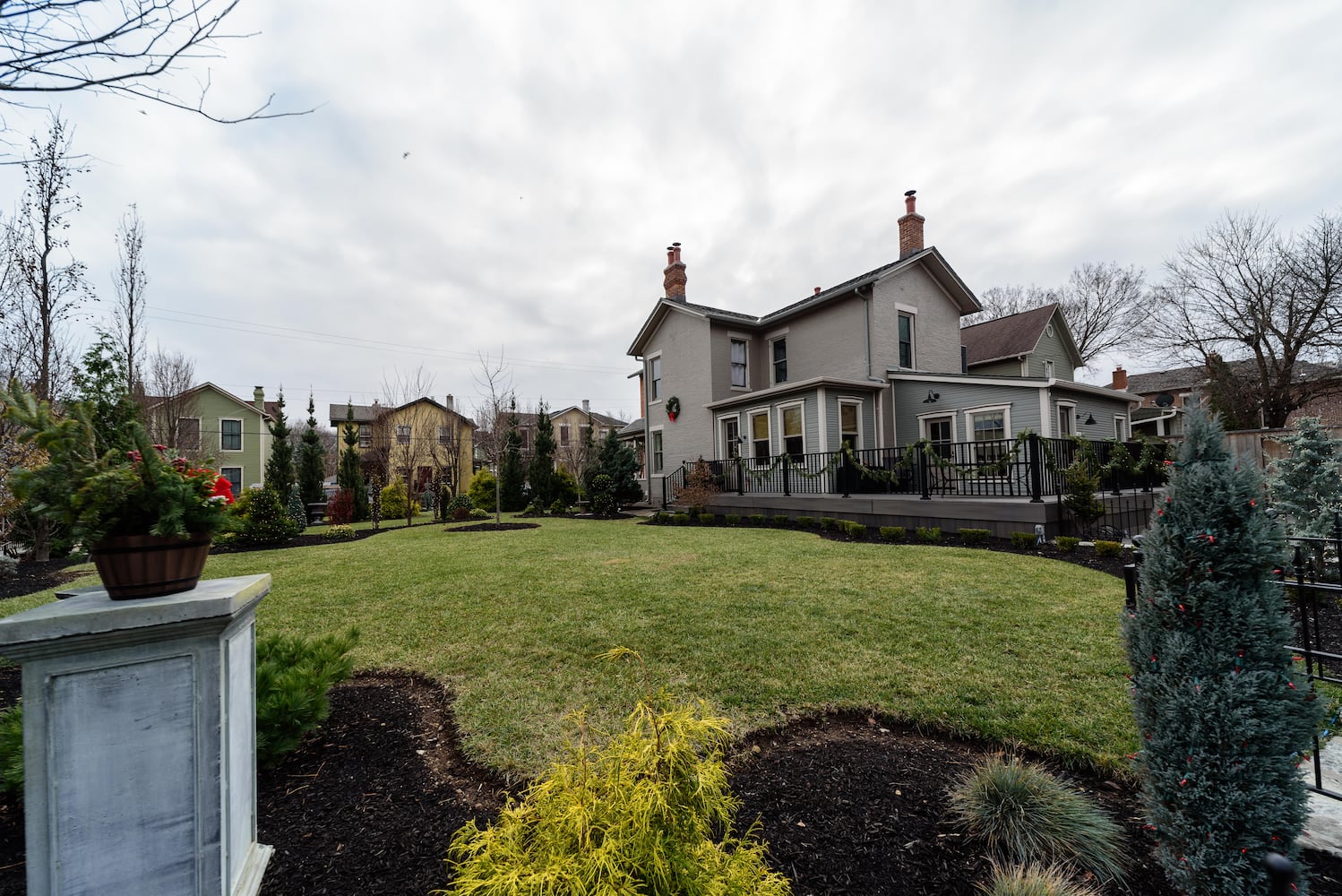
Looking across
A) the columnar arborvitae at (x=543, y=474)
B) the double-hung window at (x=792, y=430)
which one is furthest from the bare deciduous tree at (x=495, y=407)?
the double-hung window at (x=792, y=430)

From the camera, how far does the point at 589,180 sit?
10.1 metres

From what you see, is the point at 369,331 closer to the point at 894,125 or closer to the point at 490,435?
the point at 490,435

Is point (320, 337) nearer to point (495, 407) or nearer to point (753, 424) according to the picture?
point (495, 407)

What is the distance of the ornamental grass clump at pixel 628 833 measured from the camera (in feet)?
3.65

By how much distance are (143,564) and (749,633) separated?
392 centimetres

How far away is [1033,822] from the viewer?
1.89 metres

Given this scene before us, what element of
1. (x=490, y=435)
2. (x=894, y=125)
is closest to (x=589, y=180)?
(x=894, y=125)

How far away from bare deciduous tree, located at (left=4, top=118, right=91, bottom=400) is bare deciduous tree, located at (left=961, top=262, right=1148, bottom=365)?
107 ft

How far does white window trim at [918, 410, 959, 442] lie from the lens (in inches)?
516

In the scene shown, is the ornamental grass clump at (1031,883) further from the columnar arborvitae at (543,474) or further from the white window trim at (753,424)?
the columnar arborvitae at (543,474)

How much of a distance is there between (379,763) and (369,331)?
3198 centimetres

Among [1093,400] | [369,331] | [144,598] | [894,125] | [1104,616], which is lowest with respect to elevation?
[1104,616]

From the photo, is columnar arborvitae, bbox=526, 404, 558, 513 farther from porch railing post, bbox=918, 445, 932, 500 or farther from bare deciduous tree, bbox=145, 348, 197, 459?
porch railing post, bbox=918, 445, 932, 500

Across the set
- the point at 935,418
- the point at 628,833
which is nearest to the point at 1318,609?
the point at 628,833
